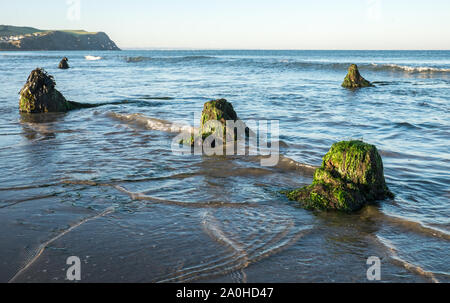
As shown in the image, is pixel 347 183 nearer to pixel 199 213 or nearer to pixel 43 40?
pixel 199 213

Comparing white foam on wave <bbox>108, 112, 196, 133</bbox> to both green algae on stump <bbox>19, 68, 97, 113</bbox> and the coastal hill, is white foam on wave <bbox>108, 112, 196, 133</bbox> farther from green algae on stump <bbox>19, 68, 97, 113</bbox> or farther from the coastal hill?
the coastal hill

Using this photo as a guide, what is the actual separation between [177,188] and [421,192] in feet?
13.6

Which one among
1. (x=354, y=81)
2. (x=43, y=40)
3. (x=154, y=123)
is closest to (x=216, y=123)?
(x=154, y=123)

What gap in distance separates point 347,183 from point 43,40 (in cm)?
16724

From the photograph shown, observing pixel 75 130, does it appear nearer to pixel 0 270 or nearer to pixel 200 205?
pixel 200 205

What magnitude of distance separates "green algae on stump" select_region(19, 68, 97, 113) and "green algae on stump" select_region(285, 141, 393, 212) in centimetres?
1171

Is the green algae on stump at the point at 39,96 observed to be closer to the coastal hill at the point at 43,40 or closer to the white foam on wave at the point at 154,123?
the white foam on wave at the point at 154,123

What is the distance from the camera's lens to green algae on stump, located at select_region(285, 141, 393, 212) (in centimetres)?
586

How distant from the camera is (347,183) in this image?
614 cm

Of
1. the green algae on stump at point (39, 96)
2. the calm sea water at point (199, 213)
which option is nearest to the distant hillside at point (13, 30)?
the green algae on stump at point (39, 96)

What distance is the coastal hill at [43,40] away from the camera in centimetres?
13625

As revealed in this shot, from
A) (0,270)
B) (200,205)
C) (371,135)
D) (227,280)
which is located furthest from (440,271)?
(371,135)

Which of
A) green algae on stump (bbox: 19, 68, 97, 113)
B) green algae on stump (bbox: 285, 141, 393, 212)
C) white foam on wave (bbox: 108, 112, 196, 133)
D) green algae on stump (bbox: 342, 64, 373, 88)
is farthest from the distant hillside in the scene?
green algae on stump (bbox: 285, 141, 393, 212)

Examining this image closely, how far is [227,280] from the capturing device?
388cm
